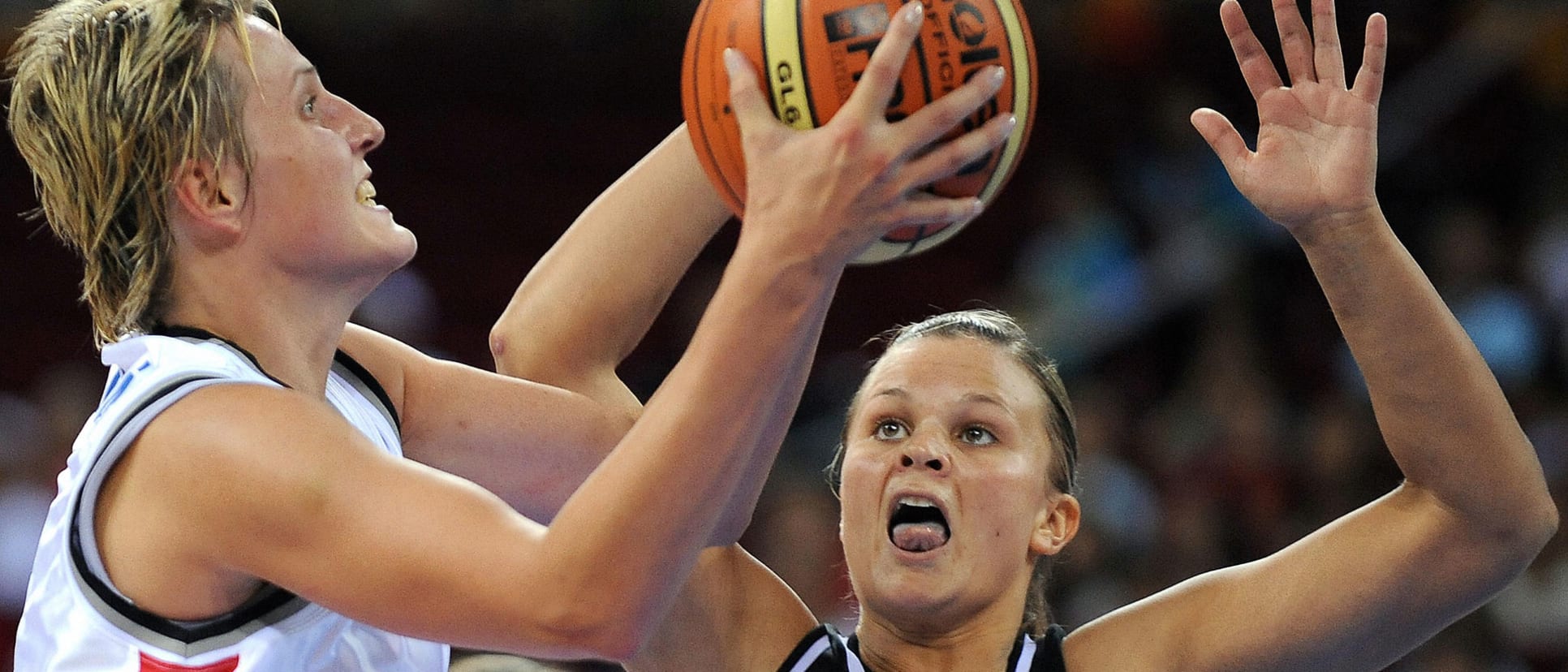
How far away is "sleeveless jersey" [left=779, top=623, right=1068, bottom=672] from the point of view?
274 centimetres

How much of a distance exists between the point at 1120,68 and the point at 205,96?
685 cm

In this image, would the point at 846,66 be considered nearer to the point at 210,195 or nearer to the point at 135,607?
the point at 210,195

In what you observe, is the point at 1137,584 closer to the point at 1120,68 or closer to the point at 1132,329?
the point at 1132,329

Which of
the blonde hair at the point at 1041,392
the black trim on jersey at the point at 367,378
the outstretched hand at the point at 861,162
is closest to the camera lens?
the outstretched hand at the point at 861,162

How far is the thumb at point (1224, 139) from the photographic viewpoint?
93.6 inches

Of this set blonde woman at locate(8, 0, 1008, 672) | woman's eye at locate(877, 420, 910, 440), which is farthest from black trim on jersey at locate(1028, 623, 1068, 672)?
blonde woman at locate(8, 0, 1008, 672)

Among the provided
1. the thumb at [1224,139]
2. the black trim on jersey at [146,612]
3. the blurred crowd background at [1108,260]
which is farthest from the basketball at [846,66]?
the blurred crowd background at [1108,260]

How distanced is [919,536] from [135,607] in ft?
4.00

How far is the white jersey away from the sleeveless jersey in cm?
83

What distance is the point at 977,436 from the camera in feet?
9.25

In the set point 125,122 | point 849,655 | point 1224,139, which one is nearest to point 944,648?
point 849,655

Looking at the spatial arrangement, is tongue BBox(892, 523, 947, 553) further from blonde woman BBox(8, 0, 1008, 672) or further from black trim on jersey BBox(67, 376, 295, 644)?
black trim on jersey BBox(67, 376, 295, 644)

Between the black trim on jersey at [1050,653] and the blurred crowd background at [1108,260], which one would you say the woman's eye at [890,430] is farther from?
the blurred crowd background at [1108,260]

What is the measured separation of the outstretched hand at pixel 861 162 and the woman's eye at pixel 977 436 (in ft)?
3.45
